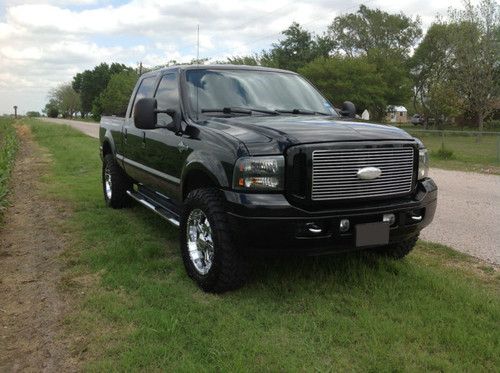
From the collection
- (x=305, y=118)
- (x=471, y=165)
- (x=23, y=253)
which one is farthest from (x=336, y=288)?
(x=471, y=165)

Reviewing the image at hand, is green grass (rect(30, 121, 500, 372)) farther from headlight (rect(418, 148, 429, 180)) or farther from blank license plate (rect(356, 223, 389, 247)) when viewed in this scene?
headlight (rect(418, 148, 429, 180))

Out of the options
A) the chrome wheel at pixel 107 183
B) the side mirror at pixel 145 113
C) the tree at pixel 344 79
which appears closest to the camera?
the side mirror at pixel 145 113

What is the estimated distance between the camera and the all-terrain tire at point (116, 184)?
725 centimetres

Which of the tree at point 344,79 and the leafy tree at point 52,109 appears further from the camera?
the leafy tree at point 52,109

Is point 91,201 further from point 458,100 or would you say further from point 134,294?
point 458,100

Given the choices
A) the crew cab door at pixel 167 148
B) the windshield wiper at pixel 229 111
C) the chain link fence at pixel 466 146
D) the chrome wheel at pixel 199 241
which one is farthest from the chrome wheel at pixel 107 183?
the chain link fence at pixel 466 146

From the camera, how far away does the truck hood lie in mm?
3760

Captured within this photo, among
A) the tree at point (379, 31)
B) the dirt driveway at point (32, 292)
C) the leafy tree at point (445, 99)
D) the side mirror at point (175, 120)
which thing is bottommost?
the dirt driveway at point (32, 292)

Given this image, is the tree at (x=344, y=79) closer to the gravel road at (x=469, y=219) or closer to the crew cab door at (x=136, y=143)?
the gravel road at (x=469, y=219)

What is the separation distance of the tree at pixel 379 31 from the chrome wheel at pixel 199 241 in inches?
2211

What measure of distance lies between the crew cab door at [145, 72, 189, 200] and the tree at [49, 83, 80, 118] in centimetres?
11820

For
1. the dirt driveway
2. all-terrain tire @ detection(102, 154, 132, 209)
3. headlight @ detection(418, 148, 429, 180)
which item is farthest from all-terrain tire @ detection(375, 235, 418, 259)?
all-terrain tire @ detection(102, 154, 132, 209)

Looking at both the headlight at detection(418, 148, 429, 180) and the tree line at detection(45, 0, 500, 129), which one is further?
the tree line at detection(45, 0, 500, 129)

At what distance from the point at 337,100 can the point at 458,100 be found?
9.91 m
